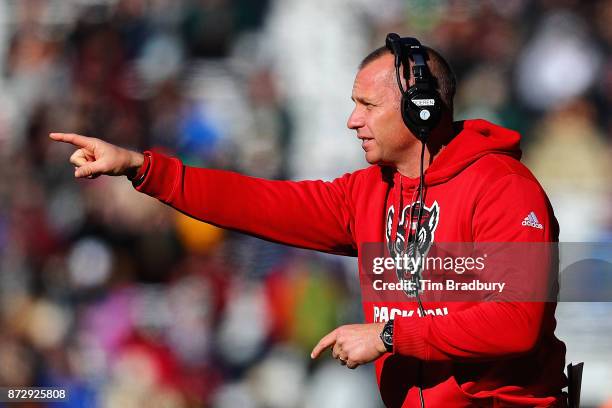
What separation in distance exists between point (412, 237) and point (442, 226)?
125 millimetres

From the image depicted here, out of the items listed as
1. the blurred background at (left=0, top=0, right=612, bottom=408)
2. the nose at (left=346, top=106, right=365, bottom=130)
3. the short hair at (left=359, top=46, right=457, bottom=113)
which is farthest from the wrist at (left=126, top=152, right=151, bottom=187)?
the blurred background at (left=0, top=0, right=612, bottom=408)

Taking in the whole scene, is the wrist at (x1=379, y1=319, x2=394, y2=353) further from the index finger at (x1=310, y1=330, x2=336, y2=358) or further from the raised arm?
the raised arm

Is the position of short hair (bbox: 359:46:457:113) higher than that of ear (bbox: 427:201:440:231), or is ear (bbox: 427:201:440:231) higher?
short hair (bbox: 359:46:457:113)

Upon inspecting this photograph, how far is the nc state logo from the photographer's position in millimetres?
3230

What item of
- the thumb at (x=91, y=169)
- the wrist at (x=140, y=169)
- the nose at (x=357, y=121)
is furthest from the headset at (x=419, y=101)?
the thumb at (x=91, y=169)

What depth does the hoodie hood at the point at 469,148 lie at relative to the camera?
10.6ft

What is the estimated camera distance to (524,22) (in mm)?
6820

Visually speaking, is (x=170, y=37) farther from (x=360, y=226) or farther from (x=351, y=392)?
(x=360, y=226)

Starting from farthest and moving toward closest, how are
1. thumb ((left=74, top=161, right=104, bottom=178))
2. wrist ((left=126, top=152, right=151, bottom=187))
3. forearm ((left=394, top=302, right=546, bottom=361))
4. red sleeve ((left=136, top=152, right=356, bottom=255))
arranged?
red sleeve ((left=136, top=152, right=356, bottom=255)) < wrist ((left=126, top=152, right=151, bottom=187)) < thumb ((left=74, top=161, right=104, bottom=178)) < forearm ((left=394, top=302, right=546, bottom=361))

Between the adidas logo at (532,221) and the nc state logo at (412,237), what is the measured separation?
31cm

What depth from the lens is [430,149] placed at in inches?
132

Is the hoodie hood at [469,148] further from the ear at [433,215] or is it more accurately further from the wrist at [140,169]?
the wrist at [140,169]

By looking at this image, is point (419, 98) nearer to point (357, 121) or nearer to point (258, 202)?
point (357, 121)

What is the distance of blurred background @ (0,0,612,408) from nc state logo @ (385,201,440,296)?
3128mm
